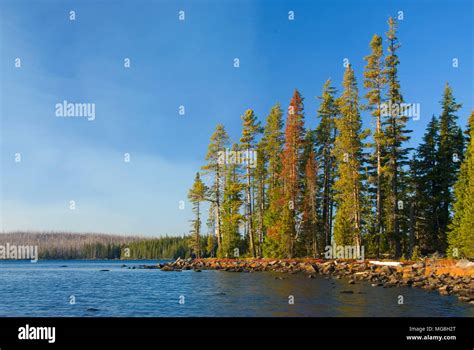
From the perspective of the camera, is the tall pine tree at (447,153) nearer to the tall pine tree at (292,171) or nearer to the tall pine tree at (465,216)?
the tall pine tree at (465,216)

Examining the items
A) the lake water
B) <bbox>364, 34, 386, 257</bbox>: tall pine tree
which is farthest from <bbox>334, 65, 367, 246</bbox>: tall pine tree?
the lake water

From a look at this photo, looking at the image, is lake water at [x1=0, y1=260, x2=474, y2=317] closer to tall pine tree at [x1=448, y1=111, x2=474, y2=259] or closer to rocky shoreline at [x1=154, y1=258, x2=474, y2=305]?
rocky shoreline at [x1=154, y1=258, x2=474, y2=305]

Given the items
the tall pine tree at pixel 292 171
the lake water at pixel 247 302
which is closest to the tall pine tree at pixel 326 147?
the tall pine tree at pixel 292 171

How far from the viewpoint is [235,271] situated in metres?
47.6

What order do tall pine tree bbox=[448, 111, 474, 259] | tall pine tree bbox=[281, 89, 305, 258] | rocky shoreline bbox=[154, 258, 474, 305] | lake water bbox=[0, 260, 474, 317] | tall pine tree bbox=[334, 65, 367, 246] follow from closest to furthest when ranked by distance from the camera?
lake water bbox=[0, 260, 474, 317], rocky shoreline bbox=[154, 258, 474, 305], tall pine tree bbox=[448, 111, 474, 259], tall pine tree bbox=[334, 65, 367, 246], tall pine tree bbox=[281, 89, 305, 258]

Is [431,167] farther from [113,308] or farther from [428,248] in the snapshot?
[113,308]

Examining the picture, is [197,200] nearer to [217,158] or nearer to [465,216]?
[217,158]

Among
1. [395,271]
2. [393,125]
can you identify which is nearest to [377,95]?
[393,125]

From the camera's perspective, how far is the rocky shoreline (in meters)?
26.2

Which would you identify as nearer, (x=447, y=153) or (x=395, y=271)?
(x=395, y=271)

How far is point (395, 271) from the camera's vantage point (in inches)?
1326

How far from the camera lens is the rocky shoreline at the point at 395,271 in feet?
86.1

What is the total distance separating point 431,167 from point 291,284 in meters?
25.4
